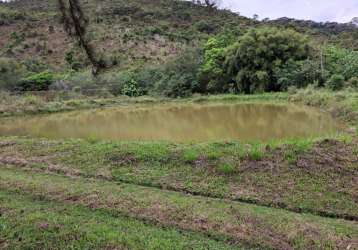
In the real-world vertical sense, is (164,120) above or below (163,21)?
below

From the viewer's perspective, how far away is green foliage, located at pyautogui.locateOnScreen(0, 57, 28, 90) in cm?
3232

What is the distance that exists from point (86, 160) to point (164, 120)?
28.2 ft

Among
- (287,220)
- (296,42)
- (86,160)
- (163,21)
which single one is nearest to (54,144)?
(86,160)

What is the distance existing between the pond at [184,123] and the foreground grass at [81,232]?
243 inches

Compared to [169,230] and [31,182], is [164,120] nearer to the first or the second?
[31,182]

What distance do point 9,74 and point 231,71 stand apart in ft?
63.2

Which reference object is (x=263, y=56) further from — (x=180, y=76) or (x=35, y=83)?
(x=35, y=83)

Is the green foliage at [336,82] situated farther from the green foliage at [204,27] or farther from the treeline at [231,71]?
the green foliage at [204,27]

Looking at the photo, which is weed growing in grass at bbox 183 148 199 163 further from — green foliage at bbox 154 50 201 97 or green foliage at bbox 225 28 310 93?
green foliage at bbox 154 50 201 97

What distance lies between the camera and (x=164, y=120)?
749 inches

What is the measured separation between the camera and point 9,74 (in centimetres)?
3297

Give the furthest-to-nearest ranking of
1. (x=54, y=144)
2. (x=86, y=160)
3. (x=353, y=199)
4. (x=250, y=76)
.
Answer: (x=250, y=76) → (x=54, y=144) → (x=86, y=160) → (x=353, y=199)

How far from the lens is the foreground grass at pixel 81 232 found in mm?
5840

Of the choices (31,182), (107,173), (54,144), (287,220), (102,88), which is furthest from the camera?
(102,88)
